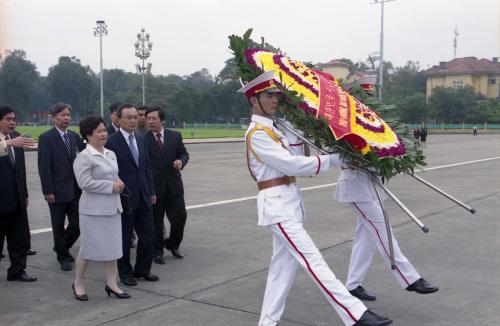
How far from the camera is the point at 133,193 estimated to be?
5242mm

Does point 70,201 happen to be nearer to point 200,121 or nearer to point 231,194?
point 231,194

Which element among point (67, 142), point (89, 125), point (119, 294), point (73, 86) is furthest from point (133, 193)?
point (73, 86)

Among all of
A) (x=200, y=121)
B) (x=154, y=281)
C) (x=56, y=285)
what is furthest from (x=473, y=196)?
(x=200, y=121)

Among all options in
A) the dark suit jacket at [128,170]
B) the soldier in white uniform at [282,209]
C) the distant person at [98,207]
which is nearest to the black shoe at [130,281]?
the distant person at [98,207]

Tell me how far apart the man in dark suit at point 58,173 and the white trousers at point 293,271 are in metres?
2.89

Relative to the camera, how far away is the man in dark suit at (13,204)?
5.32 metres

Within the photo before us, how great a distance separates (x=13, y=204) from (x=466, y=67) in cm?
10255

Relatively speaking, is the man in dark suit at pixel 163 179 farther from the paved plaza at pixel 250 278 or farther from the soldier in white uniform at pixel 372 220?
the soldier in white uniform at pixel 372 220

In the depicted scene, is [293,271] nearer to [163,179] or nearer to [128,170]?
[128,170]

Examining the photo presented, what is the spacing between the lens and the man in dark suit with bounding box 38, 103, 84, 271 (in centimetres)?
590

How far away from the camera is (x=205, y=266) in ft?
19.6

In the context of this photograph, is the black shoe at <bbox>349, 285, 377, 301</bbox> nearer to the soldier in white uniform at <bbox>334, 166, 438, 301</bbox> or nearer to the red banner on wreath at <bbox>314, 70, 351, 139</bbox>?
the soldier in white uniform at <bbox>334, 166, 438, 301</bbox>

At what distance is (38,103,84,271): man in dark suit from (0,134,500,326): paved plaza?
30 centimetres

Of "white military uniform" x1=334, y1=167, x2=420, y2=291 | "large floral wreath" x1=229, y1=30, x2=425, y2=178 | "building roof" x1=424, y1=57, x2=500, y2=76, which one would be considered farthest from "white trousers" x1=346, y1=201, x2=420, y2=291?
"building roof" x1=424, y1=57, x2=500, y2=76
